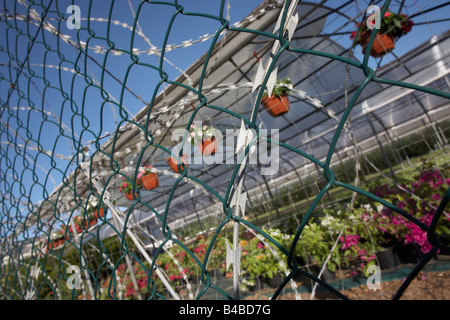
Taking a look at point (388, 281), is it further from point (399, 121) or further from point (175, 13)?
point (399, 121)

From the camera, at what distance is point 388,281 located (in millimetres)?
2127

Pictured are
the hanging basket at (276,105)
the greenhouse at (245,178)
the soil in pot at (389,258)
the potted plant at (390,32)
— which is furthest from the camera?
the hanging basket at (276,105)

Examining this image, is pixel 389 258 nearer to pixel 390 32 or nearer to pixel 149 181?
pixel 390 32

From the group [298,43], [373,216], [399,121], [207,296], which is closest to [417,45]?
[298,43]

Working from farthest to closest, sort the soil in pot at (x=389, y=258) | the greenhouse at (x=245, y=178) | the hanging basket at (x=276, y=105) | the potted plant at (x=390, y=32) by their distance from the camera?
the hanging basket at (x=276, y=105) → the potted plant at (x=390, y=32) → the soil in pot at (x=389, y=258) → the greenhouse at (x=245, y=178)

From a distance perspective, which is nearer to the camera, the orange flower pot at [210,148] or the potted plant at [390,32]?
the orange flower pot at [210,148]

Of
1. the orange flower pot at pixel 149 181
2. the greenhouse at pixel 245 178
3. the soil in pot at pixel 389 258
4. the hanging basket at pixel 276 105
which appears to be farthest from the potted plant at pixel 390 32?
the orange flower pot at pixel 149 181

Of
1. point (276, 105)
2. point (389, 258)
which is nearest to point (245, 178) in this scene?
point (276, 105)

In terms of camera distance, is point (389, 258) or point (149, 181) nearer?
point (389, 258)

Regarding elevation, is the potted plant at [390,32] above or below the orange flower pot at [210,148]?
above

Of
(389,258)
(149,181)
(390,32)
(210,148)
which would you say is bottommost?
(389,258)

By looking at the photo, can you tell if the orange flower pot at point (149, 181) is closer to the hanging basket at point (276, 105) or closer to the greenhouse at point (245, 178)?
the greenhouse at point (245, 178)

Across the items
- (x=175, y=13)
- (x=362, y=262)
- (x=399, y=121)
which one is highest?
(x=399, y=121)
